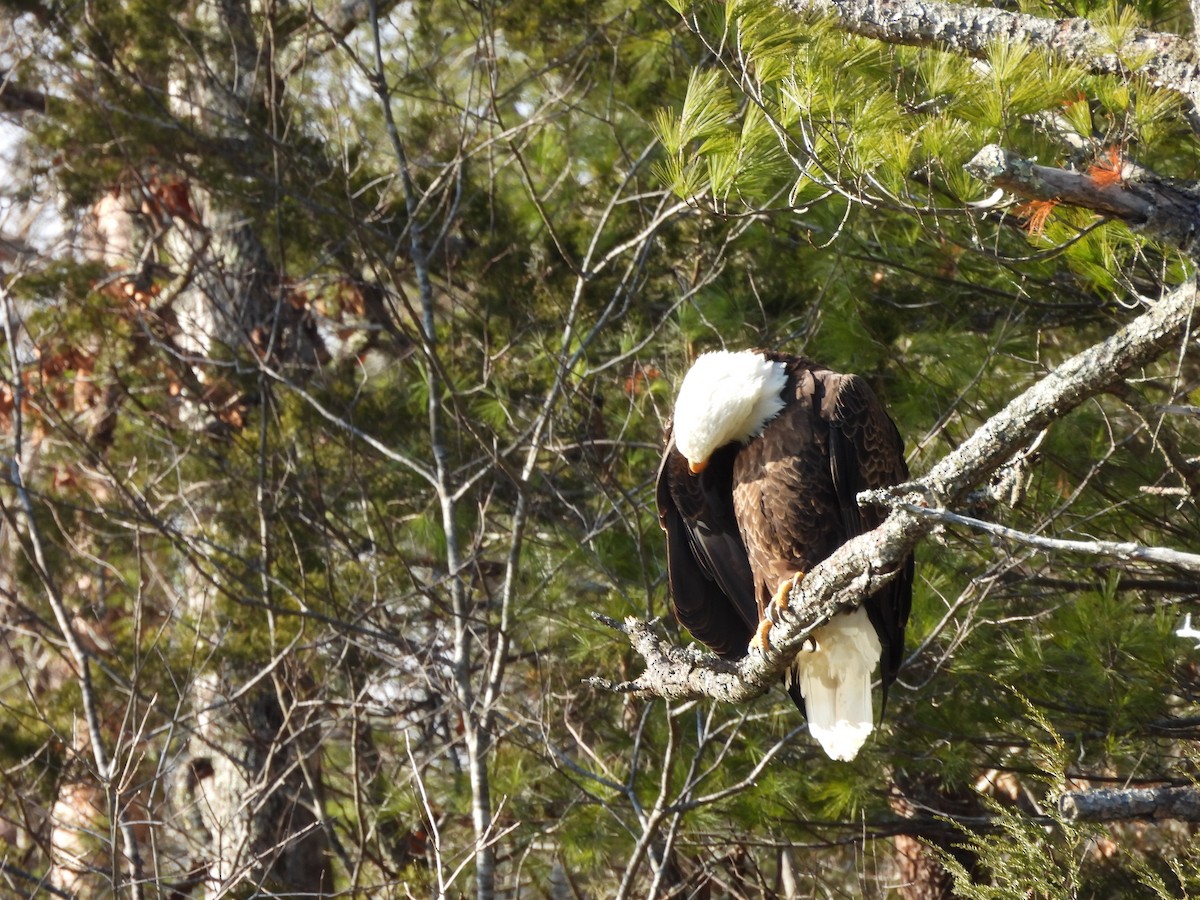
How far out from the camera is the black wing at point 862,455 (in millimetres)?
3041

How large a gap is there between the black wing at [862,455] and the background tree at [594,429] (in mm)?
221

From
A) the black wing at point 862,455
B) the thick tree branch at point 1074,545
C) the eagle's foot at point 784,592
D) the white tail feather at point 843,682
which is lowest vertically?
the white tail feather at point 843,682

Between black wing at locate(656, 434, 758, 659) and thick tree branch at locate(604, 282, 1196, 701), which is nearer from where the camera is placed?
thick tree branch at locate(604, 282, 1196, 701)

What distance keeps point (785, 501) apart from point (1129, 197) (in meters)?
1.23

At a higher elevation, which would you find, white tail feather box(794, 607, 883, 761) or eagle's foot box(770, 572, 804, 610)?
eagle's foot box(770, 572, 804, 610)

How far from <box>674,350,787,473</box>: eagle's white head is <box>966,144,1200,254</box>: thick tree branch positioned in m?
1.05

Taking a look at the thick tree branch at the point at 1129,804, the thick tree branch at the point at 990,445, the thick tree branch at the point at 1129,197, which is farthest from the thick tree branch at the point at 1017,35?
the thick tree branch at the point at 1129,804

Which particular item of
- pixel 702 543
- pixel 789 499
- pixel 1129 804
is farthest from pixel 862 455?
pixel 1129 804

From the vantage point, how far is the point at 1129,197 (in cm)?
212

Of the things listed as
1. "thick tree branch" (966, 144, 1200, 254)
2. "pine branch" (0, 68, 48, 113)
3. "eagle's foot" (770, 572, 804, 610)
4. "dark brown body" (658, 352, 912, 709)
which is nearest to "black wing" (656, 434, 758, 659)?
"dark brown body" (658, 352, 912, 709)

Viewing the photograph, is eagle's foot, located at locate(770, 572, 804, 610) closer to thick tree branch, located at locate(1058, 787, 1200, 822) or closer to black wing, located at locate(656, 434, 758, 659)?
black wing, located at locate(656, 434, 758, 659)

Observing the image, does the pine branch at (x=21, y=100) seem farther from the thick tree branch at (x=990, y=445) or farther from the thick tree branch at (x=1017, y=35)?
the thick tree branch at (x=990, y=445)

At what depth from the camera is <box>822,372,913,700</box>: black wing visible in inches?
120

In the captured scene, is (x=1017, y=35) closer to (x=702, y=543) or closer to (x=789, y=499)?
(x=789, y=499)
